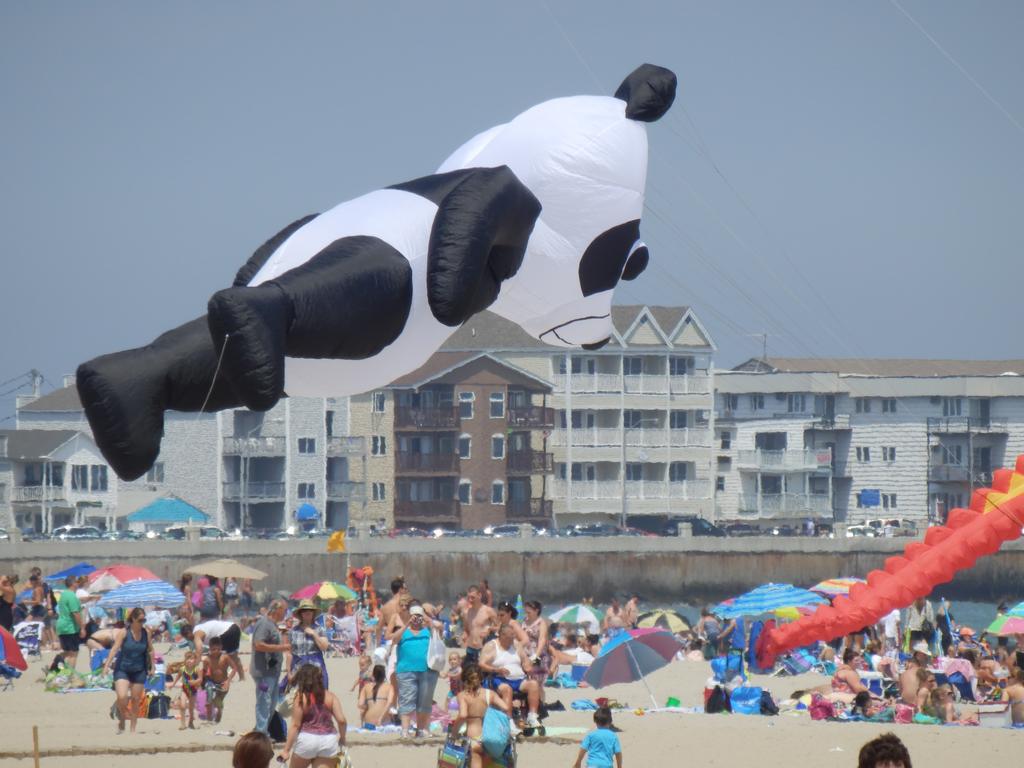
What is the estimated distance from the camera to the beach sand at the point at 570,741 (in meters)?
12.5

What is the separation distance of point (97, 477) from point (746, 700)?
55.8 metres

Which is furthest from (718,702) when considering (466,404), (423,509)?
(423,509)

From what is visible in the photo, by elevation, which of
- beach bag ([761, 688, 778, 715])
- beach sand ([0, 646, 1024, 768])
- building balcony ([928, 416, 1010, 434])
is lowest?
beach bag ([761, 688, 778, 715])

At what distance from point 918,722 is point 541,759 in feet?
14.4

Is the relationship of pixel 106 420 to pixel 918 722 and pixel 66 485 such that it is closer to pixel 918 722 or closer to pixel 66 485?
pixel 918 722

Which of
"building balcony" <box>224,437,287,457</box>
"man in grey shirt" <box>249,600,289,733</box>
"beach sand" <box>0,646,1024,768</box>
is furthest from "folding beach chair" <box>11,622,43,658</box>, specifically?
"building balcony" <box>224,437,287,457</box>

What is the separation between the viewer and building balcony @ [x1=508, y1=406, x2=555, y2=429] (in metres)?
65.1

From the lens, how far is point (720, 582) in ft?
173

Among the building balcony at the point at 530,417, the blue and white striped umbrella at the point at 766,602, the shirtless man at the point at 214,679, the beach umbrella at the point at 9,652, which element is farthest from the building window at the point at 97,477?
the shirtless man at the point at 214,679

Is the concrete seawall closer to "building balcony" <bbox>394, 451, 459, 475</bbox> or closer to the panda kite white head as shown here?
"building balcony" <bbox>394, 451, 459, 475</bbox>

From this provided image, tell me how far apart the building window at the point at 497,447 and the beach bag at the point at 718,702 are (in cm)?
4876

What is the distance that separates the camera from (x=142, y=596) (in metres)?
22.6

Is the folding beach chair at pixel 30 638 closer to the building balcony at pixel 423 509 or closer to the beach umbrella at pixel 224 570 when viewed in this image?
the beach umbrella at pixel 224 570

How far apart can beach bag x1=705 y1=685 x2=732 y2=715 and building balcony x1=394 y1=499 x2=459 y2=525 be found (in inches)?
1938
